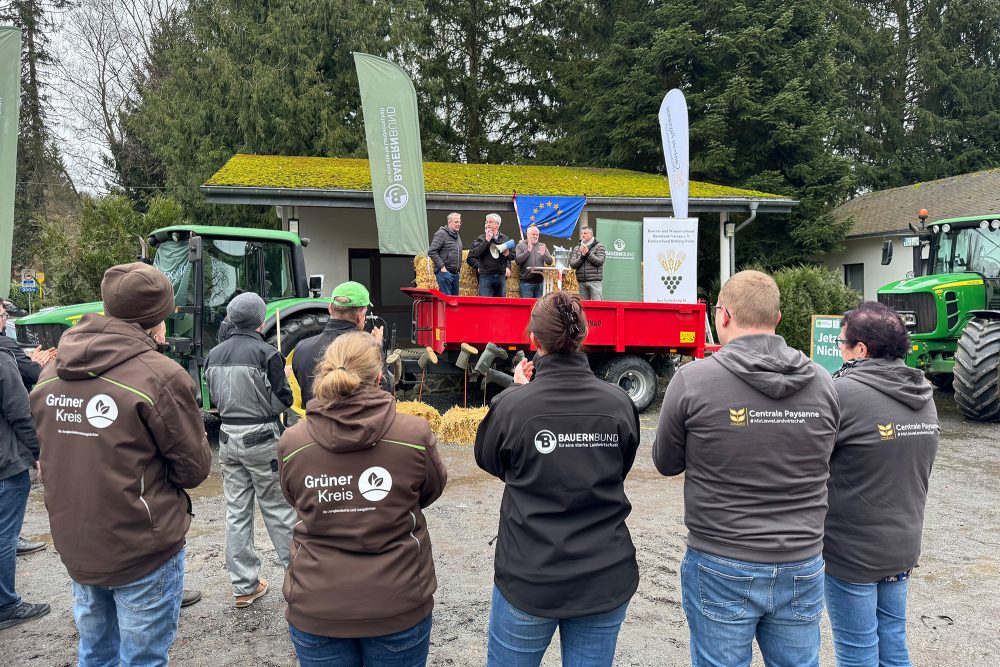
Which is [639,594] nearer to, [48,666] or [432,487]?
[432,487]

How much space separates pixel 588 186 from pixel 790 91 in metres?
8.32

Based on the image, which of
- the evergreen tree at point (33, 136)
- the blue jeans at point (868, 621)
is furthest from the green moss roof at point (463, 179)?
the evergreen tree at point (33, 136)

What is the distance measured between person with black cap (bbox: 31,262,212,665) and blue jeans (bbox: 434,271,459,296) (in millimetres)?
7300

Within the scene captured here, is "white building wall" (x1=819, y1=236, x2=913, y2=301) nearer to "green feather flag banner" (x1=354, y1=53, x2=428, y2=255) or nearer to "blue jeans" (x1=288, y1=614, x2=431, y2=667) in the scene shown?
"green feather flag banner" (x1=354, y1=53, x2=428, y2=255)

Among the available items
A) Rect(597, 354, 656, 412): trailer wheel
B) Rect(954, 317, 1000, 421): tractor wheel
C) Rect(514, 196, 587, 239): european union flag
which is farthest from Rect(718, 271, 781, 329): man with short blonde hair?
Rect(514, 196, 587, 239): european union flag

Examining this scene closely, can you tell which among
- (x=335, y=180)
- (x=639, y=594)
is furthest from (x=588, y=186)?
(x=639, y=594)

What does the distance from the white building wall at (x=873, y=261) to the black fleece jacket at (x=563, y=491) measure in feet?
66.8

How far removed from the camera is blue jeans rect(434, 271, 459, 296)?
9906 millimetres

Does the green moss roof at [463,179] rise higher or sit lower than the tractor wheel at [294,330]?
higher

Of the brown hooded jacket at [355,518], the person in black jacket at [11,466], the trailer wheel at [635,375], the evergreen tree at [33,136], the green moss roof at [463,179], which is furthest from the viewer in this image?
the evergreen tree at [33,136]

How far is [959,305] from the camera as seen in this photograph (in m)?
9.78

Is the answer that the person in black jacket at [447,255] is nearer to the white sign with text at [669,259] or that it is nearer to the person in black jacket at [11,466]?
the white sign with text at [669,259]

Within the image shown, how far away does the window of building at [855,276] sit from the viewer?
2192cm

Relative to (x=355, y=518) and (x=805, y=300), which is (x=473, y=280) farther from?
(x=355, y=518)
